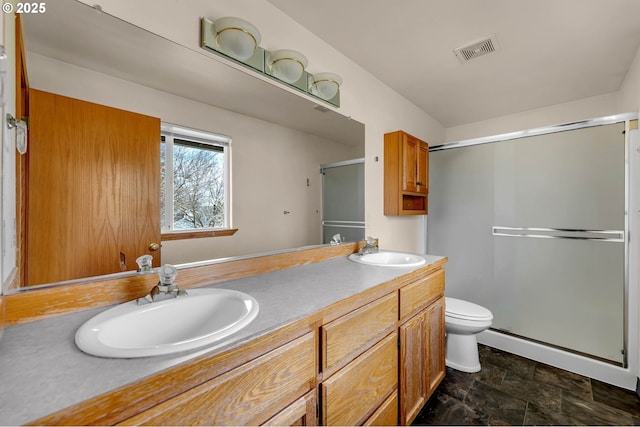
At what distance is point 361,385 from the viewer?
1.05 meters

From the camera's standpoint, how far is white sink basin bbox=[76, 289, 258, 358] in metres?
0.59

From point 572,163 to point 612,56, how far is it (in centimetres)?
78

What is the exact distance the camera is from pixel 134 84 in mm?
962

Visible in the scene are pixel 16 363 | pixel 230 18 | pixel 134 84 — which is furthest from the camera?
pixel 230 18

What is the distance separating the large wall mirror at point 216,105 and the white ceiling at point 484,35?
512 millimetres

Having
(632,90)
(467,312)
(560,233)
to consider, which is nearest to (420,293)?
(467,312)

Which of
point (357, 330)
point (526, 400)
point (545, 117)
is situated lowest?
point (526, 400)

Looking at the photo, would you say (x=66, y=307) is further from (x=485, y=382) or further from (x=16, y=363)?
(x=485, y=382)

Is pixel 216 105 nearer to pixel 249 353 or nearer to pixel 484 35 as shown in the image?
pixel 249 353

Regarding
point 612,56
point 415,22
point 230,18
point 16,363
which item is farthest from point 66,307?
point 612,56

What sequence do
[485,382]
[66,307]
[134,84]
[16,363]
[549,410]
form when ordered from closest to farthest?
[16,363]
[66,307]
[134,84]
[549,410]
[485,382]

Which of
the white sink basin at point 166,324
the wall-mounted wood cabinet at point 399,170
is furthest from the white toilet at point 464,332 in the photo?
the white sink basin at point 166,324

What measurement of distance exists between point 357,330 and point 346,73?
1733 mm

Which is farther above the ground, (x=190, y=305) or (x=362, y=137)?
(x=362, y=137)
